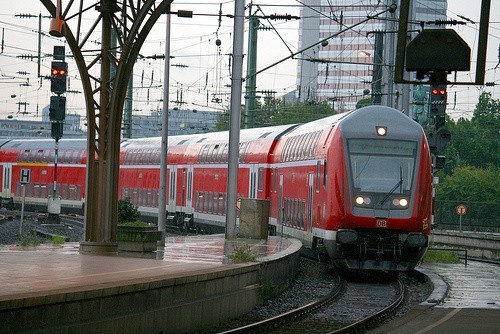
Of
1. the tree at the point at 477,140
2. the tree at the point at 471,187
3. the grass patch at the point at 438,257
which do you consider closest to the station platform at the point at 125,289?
the grass patch at the point at 438,257

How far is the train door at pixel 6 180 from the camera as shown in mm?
66312

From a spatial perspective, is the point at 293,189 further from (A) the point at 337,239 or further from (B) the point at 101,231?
(B) the point at 101,231

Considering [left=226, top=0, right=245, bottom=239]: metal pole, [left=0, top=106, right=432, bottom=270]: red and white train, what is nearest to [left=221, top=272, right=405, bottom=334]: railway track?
[left=0, top=106, right=432, bottom=270]: red and white train

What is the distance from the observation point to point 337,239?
2456 cm

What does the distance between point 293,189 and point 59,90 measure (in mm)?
11018

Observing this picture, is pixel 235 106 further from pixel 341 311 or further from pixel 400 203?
pixel 341 311

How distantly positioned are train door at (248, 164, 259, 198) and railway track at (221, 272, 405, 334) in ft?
39.1

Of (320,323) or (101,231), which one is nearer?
(320,323)

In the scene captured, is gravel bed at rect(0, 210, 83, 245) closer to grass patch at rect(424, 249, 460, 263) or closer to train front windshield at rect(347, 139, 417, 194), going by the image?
grass patch at rect(424, 249, 460, 263)

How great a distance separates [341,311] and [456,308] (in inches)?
75.7

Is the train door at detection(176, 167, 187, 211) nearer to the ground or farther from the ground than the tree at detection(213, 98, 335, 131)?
nearer to the ground

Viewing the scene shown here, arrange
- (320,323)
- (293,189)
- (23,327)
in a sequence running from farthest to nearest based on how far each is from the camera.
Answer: (293,189), (320,323), (23,327)

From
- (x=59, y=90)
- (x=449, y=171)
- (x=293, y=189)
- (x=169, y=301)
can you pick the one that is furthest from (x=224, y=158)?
(x=449, y=171)

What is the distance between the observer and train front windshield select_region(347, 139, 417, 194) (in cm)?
2456
